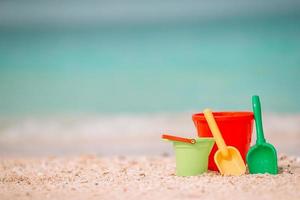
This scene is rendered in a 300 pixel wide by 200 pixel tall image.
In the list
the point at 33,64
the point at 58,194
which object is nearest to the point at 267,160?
the point at 58,194

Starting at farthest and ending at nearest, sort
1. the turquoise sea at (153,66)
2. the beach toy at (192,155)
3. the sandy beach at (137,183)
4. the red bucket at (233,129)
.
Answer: the turquoise sea at (153,66) → the red bucket at (233,129) → the beach toy at (192,155) → the sandy beach at (137,183)

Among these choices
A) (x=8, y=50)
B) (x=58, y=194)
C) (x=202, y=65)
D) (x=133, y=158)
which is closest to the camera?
(x=58, y=194)

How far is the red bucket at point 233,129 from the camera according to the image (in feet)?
12.8

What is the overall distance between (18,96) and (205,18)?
451cm

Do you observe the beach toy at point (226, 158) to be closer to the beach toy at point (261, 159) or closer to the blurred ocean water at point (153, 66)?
the beach toy at point (261, 159)

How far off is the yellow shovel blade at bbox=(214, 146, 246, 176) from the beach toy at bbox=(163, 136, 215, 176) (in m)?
0.09

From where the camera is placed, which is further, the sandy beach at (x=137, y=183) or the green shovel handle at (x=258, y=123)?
the green shovel handle at (x=258, y=123)

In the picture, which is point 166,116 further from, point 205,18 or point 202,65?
point 205,18

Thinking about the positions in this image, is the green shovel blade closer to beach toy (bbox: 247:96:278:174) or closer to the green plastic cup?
beach toy (bbox: 247:96:278:174)

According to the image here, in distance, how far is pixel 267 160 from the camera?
3.83m

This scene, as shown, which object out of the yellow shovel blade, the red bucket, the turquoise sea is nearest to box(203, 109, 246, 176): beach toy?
the yellow shovel blade

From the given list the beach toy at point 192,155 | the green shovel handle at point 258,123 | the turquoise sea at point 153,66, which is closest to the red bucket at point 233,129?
the green shovel handle at point 258,123

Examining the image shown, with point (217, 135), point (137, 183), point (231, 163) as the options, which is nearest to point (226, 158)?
point (231, 163)

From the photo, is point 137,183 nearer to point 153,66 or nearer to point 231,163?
point 231,163
